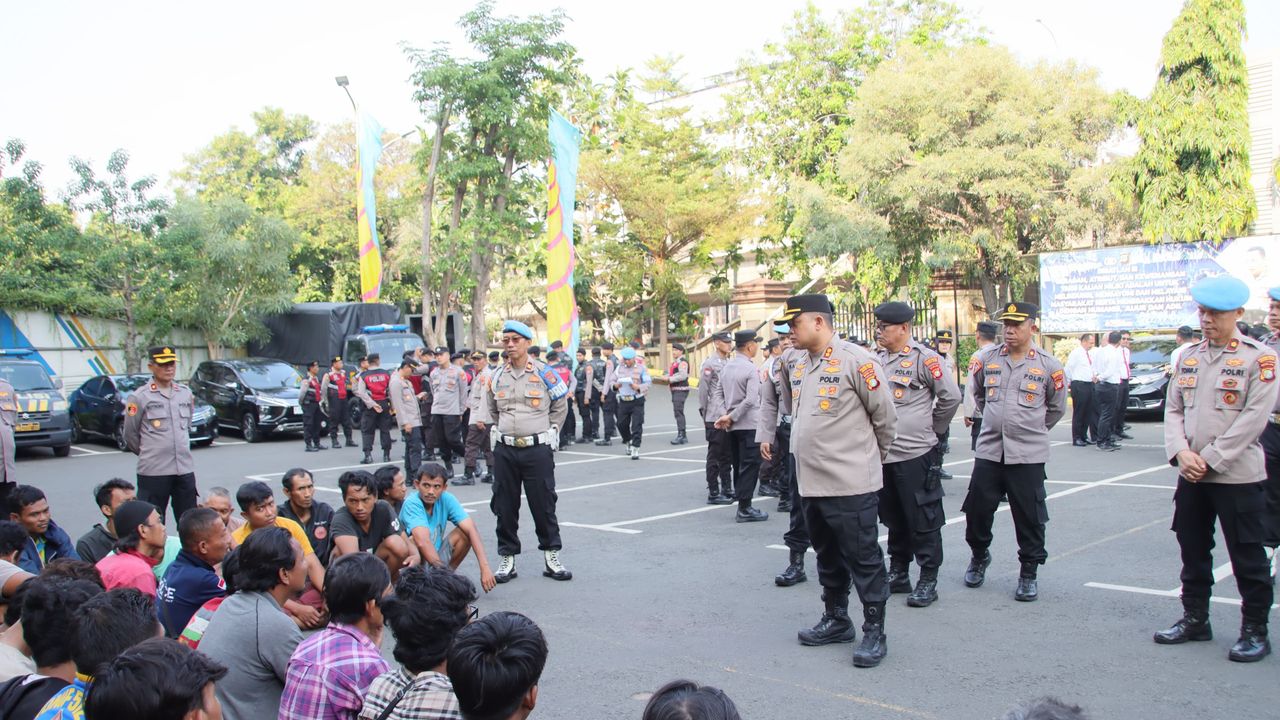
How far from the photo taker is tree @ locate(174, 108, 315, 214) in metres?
45.8

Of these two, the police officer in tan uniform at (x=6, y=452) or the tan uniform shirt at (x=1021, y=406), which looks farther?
the police officer in tan uniform at (x=6, y=452)

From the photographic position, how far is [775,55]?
3041 cm

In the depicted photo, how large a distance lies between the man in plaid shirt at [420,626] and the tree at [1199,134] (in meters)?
21.8

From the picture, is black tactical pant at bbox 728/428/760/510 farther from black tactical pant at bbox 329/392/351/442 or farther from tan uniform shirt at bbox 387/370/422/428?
black tactical pant at bbox 329/392/351/442

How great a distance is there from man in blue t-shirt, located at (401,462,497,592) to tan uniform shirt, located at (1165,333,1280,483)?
4450 mm

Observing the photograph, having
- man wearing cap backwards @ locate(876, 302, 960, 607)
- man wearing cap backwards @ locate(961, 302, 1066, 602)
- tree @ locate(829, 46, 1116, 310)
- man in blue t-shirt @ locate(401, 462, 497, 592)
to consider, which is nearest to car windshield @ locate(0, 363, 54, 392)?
man in blue t-shirt @ locate(401, 462, 497, 592)

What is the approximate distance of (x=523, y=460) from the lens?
25.6 ft

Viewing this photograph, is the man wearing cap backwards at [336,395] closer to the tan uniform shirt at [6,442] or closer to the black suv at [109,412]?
the black suv at [109,412]

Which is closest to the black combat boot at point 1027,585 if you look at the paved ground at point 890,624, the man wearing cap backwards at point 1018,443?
the man wearing cap backwards at point 1018,443

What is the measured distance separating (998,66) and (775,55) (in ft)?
27.5

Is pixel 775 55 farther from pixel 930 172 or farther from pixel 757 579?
pixel 757 579

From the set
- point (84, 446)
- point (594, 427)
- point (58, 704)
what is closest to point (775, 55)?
point (594, 427)

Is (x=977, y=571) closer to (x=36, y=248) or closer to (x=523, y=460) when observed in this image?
(x=523, y=460)

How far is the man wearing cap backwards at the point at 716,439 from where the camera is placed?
35.6 ft
